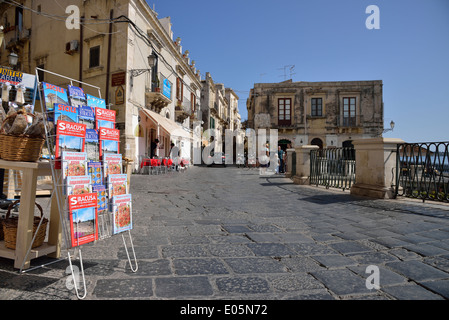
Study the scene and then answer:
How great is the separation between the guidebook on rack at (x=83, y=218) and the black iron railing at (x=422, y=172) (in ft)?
18.6

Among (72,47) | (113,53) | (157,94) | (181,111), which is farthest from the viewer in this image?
(181,111)

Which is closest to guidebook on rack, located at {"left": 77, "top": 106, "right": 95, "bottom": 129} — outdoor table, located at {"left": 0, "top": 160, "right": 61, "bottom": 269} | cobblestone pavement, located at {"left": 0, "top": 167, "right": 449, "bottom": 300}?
outdoor table, located at {"left": 0, "top": 160, "right": 61, "bottom": 269}

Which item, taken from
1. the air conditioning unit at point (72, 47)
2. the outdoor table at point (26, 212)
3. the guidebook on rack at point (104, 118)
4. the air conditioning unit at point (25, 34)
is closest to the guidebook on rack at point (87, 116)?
the guidebook on rack at point (104, 118)

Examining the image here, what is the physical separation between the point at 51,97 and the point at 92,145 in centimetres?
49

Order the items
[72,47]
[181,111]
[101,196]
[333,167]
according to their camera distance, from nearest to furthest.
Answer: [101,196], [333,167], [72,47], [181,111]

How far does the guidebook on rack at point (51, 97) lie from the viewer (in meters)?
2.12

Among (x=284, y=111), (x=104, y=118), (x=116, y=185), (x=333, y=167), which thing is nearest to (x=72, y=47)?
(x=333, y=167)

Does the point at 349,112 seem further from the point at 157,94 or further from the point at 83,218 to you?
the point at 83,218

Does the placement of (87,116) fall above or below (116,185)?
above

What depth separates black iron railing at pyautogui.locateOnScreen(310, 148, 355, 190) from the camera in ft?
24.0

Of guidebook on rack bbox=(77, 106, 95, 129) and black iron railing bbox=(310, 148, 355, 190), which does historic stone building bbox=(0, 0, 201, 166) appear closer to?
black iron railing bbox=(310, 148, 355, 190)

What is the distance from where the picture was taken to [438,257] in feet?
8.02

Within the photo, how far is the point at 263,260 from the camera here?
244 cm

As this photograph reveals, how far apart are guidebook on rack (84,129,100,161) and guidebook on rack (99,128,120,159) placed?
33mm
